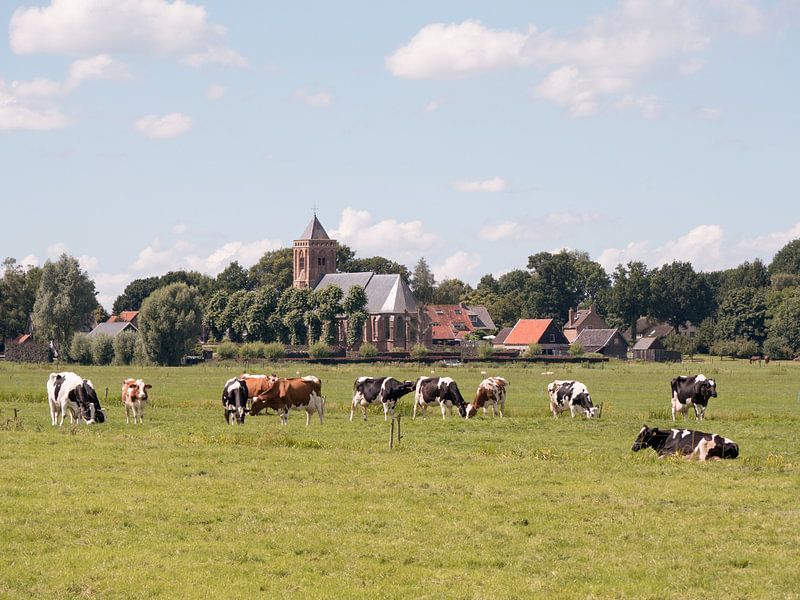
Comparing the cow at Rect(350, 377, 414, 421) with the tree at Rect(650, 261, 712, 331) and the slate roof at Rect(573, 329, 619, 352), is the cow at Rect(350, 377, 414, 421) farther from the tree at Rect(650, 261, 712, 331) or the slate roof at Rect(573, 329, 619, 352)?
the tree at Rect(650, 261, 712, 331)

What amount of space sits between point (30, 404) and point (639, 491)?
97.7ft

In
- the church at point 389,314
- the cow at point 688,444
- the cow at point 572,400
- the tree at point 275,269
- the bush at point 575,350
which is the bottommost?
the cow at point 688,444

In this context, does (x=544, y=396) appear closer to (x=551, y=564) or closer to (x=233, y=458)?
(x=233, y=458)

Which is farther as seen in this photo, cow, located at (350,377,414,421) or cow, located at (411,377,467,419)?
cow, located at (411,377,467,419)

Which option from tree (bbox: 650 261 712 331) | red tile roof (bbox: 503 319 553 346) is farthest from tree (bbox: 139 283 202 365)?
tree (bbox: 650 261 712 331)

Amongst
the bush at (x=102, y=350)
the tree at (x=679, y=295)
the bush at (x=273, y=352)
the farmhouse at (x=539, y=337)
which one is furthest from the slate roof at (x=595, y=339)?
the bush at (x=102, y=350)

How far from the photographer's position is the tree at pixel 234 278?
193 metres

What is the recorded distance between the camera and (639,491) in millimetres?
21406

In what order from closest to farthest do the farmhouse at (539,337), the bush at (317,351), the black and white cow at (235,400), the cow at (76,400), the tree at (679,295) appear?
the cow at (76,400)
the black and white cow at (235,400)
the bush at (317,351)
the farmhouse at (539,337)
the tree at (679,295)

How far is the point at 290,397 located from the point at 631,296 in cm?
A: 14978

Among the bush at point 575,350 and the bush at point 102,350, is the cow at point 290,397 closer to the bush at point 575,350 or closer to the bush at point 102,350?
the bush at point 102,350

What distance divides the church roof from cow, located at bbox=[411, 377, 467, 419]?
134 meters

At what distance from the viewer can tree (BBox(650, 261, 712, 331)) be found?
18388 cm

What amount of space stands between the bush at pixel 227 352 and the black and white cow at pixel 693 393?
8118 cm
